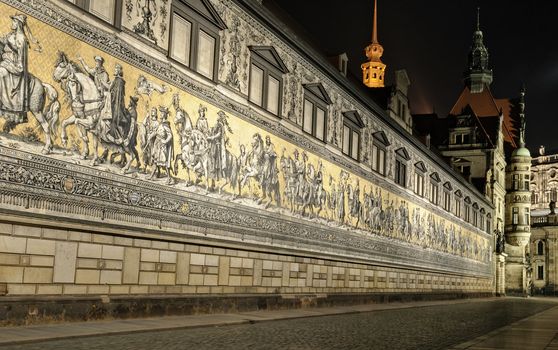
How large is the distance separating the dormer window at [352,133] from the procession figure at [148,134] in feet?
43.4

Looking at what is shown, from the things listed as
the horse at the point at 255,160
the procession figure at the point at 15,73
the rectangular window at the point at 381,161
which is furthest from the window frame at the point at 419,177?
the procession figure at the point at 15,73

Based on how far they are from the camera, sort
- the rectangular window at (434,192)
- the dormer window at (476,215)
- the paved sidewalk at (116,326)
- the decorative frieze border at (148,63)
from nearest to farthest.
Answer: the paved sidewalk at (116,326)
the decorative frieze border at (148,63)
the rectangular window at (434,192)
the dormer window at (476,215)

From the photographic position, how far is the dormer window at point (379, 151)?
30656 mm

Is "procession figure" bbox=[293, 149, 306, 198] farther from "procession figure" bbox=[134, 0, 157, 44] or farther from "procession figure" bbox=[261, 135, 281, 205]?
"procession figure" bbox=[134, 0, 157, 44]

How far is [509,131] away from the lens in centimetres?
8362

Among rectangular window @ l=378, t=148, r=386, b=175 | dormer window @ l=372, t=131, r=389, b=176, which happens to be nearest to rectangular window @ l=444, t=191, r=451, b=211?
dormer window @ l=372, t=131, r=389, b=176

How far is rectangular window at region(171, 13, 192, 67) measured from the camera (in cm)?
1569

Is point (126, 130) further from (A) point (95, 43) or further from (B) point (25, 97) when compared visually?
(B) point (25, 97)

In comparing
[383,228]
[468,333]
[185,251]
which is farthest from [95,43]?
[383,228]

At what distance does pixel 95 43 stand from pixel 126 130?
1.81 meters

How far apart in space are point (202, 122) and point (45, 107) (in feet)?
17.0

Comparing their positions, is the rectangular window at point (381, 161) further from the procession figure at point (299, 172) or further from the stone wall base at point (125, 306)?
the stone wall base at point (125, 306)

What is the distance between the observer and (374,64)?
91125mm

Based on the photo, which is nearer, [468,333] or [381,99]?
[468,333]
